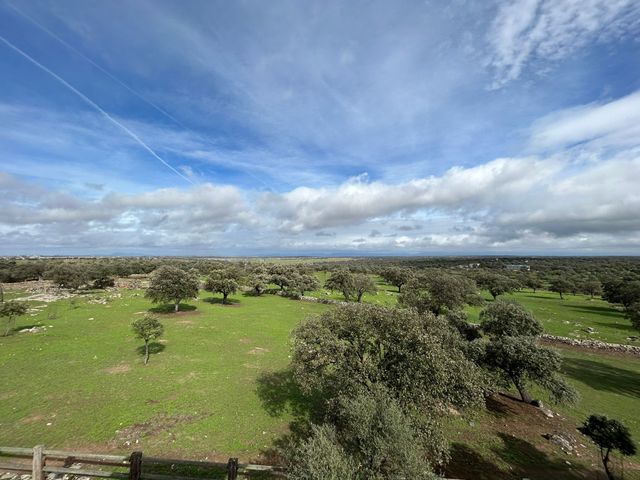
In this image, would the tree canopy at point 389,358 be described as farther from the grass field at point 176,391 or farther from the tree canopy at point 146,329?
the tree canopy at point 146,329

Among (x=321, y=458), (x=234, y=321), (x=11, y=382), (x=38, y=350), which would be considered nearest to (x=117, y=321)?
(x=38, y=350)

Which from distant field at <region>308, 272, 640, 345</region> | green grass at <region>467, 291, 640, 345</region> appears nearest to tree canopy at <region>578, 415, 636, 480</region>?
distant field at <region>308, 272, 640, 345</region>

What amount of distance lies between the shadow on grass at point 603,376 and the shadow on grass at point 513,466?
1724cm

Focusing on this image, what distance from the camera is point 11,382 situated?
22.3m

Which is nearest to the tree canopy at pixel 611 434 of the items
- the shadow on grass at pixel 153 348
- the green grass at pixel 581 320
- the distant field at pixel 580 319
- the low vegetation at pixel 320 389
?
the low vegetation at pixel 320 389

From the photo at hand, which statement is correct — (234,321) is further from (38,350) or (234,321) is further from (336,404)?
(336,404)

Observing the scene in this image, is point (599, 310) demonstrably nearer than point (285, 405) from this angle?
No

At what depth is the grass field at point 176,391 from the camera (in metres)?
16.5

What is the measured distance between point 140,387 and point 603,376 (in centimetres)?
4693

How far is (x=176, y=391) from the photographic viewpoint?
22000mm

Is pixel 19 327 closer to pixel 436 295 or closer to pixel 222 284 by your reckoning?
pixel 222 284

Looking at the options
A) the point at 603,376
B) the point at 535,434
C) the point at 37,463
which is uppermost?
the point at 37,463

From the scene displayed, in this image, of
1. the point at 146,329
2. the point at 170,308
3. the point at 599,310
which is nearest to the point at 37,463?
the point at 146,329

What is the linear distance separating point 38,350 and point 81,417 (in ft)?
60.8
